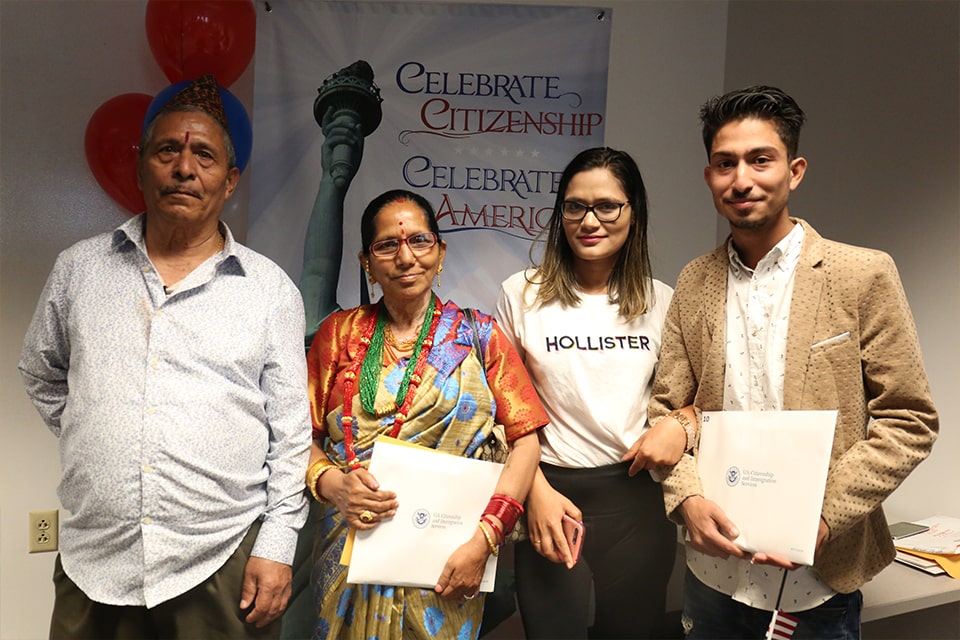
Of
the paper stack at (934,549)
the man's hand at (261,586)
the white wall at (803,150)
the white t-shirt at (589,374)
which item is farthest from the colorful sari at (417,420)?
the white wall at (803,150)

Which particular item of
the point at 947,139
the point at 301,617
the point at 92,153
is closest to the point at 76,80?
the point at 92,153

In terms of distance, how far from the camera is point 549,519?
200cm

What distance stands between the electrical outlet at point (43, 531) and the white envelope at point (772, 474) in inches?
102

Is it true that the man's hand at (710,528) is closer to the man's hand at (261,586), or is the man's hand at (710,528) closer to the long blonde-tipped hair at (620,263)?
the long blonde-tipped hair at (620,263)

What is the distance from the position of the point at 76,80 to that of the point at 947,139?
10.8ft

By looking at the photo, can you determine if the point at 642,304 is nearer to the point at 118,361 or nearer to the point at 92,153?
the point at 118,361

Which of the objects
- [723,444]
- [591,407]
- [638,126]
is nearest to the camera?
[723,444]

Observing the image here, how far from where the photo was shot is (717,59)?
12.1 ft

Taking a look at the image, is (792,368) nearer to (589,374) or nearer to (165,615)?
(589,374)

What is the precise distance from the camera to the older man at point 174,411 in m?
1.71

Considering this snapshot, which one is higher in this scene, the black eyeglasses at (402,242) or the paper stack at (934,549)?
the black eyeglasses at (402,242)

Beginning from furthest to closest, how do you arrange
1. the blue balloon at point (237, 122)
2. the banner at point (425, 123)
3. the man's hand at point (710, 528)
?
the banner at point (425, 123) < the blue balloon at point (237, 122) < the man's hand at point (710, 528)

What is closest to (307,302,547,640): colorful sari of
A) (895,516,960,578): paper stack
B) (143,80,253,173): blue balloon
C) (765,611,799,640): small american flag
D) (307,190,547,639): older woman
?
(307,190,547,639): older woman

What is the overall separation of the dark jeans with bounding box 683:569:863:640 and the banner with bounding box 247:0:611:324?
5.68 ft
